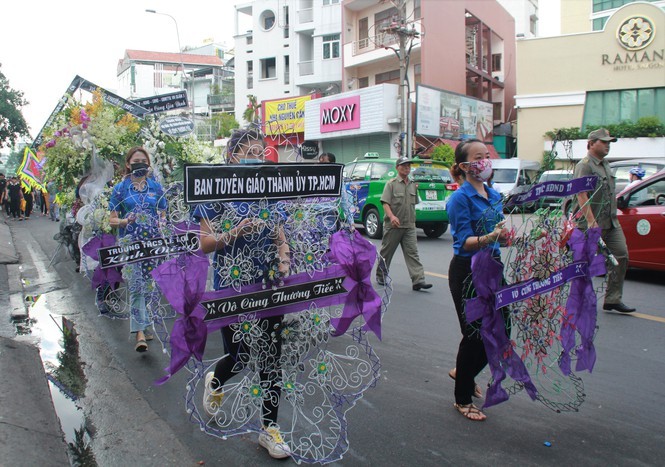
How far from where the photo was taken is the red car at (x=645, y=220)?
7480mm

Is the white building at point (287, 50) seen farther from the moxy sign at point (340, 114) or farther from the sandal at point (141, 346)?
the sandal at point (141, 346)

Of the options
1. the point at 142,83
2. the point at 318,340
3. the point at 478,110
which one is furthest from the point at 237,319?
the point at 142,83

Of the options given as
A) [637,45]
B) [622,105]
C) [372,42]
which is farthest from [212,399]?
[372,42]

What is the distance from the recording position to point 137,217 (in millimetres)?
5070

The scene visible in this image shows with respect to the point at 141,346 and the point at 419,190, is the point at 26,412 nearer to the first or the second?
the point at 141,346

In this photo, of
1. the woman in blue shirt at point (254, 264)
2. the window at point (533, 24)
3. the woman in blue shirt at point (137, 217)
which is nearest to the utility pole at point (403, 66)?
the woman in blue shirt at point (137, 217)

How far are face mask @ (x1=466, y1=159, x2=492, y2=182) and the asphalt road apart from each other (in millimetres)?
1621

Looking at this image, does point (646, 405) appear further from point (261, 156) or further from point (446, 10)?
point (446, 10)

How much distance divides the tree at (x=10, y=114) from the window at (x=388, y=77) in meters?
22.5

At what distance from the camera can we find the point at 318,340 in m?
3.20

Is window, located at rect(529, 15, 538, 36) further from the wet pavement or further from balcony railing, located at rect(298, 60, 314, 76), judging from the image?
the wet pavement

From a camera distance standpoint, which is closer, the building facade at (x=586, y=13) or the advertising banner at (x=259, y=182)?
the advertising banner at (x=259, y=182)

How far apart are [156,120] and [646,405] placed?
20.0 feet

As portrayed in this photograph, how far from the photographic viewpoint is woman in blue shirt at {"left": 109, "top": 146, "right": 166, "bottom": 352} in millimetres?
4980
